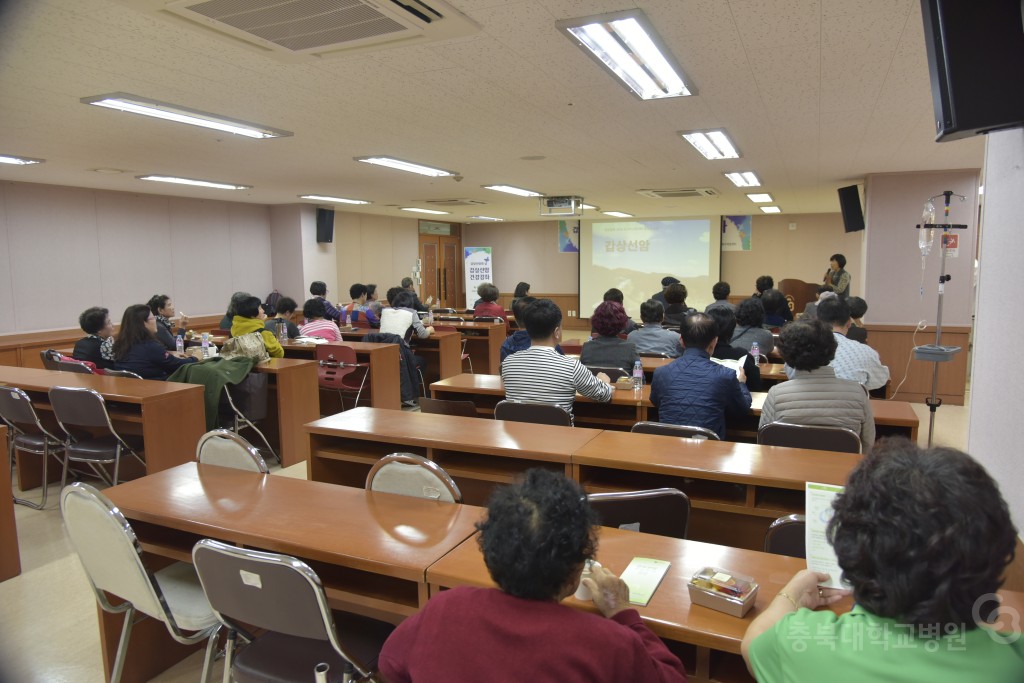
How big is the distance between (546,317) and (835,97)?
2265 mm

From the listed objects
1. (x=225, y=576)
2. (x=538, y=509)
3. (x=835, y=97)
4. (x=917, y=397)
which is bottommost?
(x=917, y=397)

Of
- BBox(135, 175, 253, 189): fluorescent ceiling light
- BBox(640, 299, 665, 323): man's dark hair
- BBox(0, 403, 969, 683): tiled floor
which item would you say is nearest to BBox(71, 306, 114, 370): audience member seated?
BBox(0, 403, 969, 683): tiled floor

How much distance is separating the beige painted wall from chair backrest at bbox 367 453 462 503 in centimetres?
767

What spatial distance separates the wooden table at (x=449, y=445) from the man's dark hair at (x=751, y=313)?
2800mm

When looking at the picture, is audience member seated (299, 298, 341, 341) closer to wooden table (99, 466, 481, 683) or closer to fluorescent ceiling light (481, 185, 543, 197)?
fluorescent ceiling light (481, 185, 543, 197)

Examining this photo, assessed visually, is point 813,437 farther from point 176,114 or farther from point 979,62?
point 176,114

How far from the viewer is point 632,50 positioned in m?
2.98

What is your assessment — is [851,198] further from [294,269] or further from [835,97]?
[294,269]

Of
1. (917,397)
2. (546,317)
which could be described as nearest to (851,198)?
(917,397)

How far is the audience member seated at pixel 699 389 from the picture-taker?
122 inches

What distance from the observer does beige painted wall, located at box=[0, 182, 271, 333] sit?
7586 millimetres

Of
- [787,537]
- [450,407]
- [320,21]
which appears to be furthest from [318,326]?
[787,537]

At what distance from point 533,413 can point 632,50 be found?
1.87 meters

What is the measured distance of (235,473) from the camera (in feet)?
8.29
